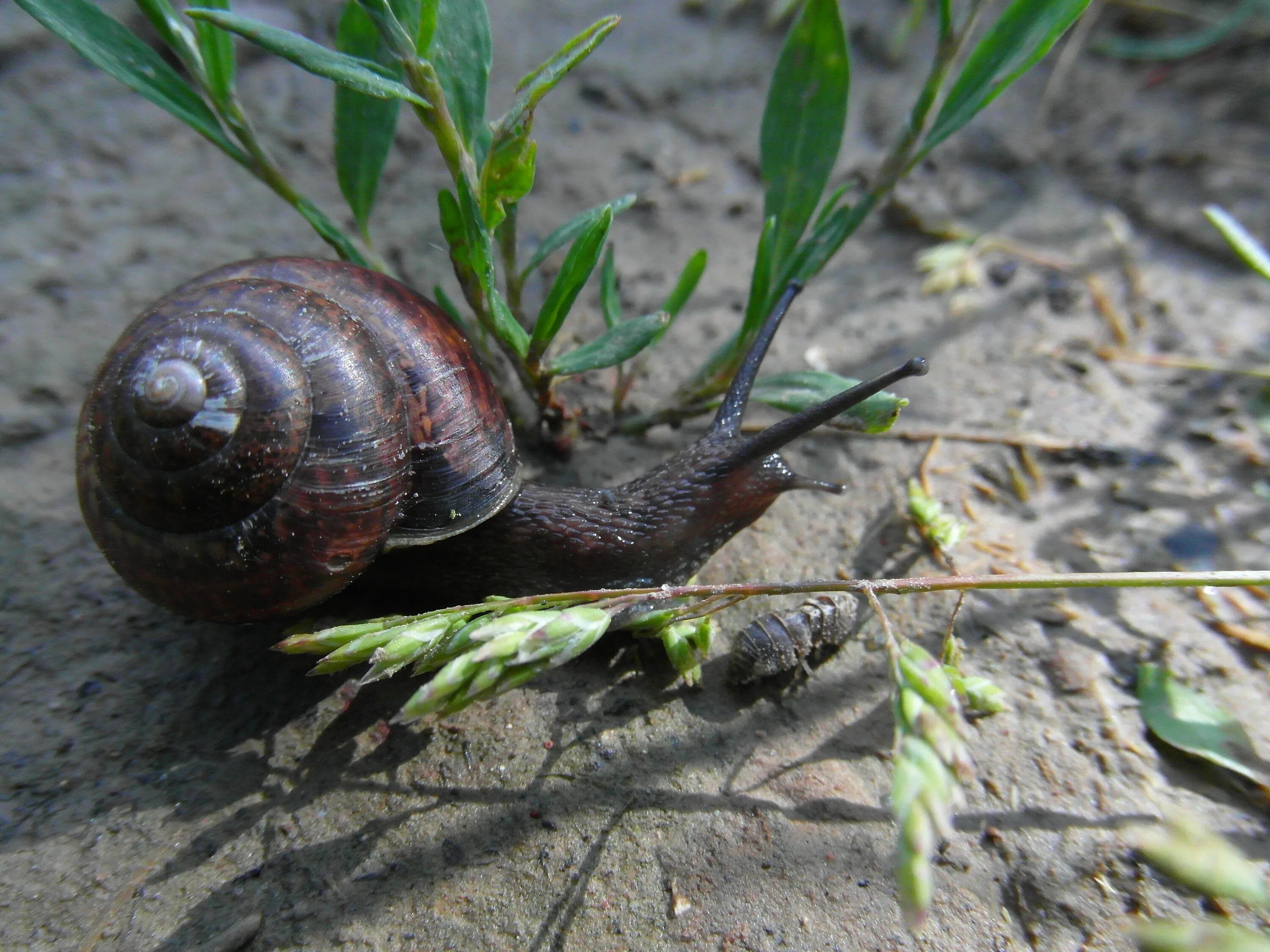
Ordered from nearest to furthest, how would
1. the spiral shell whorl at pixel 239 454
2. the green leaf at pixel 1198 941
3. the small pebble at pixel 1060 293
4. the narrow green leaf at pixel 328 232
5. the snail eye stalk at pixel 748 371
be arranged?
the green leaf at pixel 1198 941 → the spiral shell whorl at pixel 239 454 → the narrow green leaf at pixel 328 232 → the snail eye stalk at pixel 748 371 → the small pebble at pixel 1060 293

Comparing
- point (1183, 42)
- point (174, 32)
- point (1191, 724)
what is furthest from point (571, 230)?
point (1183, 42)

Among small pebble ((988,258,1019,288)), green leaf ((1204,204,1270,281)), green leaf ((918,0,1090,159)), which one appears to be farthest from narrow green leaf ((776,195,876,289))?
green leaf ((1204,204,1270,281))

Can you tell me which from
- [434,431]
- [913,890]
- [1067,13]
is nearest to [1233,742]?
[913,890]

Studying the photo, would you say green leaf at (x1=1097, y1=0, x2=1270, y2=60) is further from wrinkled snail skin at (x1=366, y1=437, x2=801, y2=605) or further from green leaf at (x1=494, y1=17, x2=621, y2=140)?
green leaf at (x1=494, y1=17, x2=621, y2=140)

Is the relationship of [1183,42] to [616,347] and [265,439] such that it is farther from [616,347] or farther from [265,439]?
[265,439]

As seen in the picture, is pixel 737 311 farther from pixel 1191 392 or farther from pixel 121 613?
pixel 121 613

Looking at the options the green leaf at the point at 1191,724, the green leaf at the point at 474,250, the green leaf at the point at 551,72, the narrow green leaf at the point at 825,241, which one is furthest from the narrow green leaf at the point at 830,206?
the green leaf at the point at 1191,724

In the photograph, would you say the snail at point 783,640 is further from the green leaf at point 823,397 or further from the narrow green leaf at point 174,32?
the narrow green leaf at point 174,32
